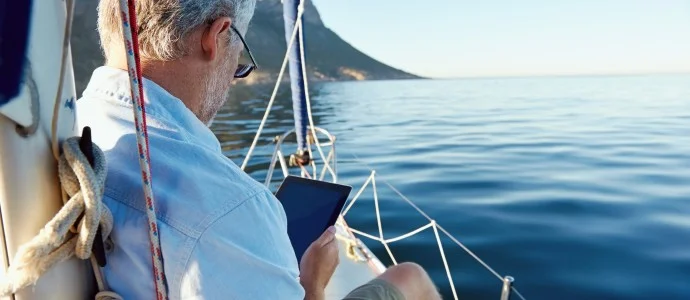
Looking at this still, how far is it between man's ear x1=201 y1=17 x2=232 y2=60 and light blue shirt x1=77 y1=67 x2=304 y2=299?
13 centimetres

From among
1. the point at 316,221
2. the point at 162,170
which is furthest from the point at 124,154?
the point at 316,221

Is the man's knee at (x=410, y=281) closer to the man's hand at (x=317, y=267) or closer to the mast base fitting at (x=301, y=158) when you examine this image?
the man's hand at (x=317, y=267)

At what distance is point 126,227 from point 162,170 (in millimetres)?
92

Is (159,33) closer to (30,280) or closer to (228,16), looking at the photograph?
(228,16)

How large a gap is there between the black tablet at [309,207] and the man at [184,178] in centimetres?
61

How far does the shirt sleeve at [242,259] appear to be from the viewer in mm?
692

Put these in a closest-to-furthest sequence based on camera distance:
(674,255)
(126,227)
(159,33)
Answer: (126,227)
(159,33)
(674,255)

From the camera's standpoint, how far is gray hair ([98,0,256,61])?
820 mm

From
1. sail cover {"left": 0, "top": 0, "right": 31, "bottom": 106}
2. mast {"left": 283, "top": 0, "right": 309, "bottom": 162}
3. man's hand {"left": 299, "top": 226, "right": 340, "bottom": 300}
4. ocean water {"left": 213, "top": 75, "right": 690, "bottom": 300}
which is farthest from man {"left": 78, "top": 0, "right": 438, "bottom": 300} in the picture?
ocean water {"left": 213, "top": 75, "right": 690, "bottom": 300}

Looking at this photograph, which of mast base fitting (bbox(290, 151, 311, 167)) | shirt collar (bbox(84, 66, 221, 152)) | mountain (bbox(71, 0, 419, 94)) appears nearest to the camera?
shirt collar (bbox(84, 66, 221, 152))

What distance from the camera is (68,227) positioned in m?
0.59

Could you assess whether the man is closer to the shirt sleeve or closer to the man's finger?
the shirt sleeve

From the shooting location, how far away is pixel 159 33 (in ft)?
2.70

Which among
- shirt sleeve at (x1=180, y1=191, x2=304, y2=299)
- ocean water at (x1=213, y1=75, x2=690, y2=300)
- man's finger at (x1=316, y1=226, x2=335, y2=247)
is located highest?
shirt sleeve at (x1=180, y1=191, x2=304, y2=299)
